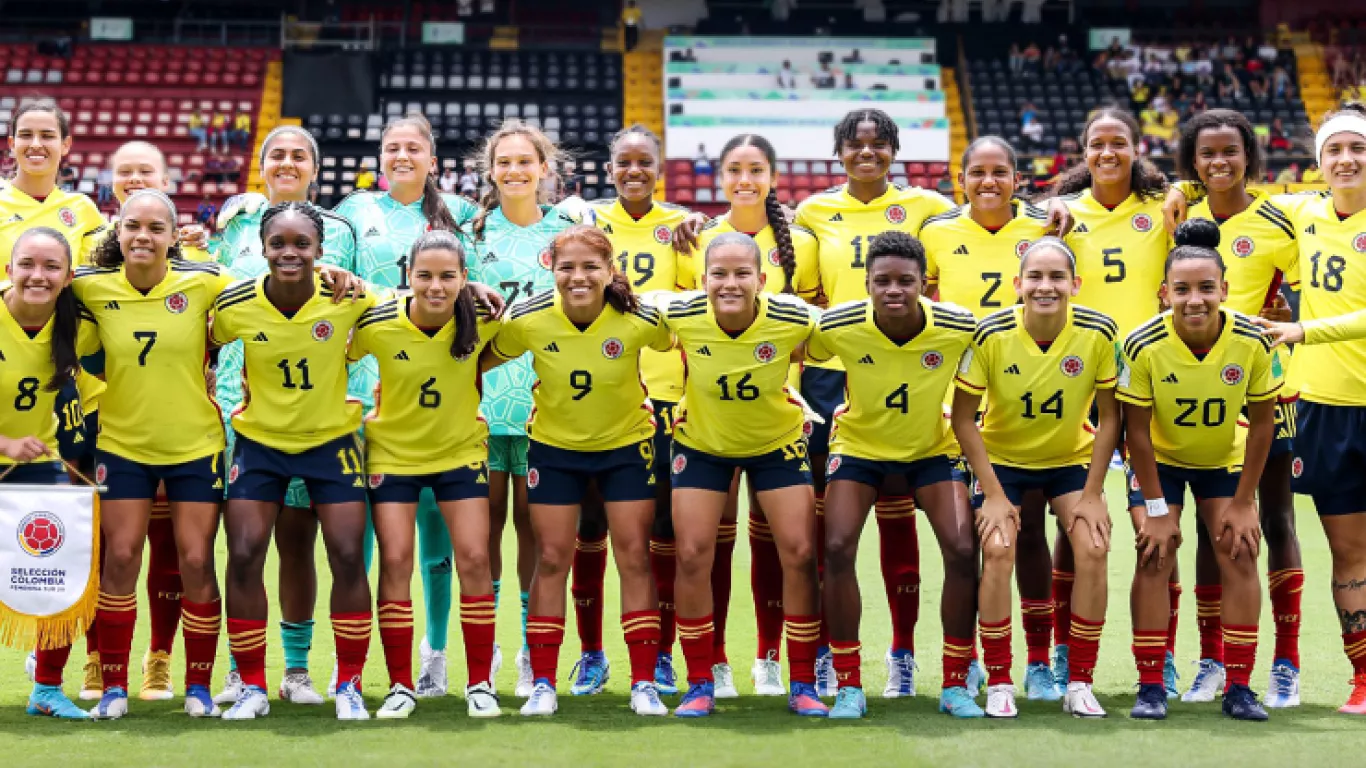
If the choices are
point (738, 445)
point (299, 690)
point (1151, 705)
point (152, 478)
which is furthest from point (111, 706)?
point (1151, 705)

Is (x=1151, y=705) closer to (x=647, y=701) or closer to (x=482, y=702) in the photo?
(x=647, y=701)

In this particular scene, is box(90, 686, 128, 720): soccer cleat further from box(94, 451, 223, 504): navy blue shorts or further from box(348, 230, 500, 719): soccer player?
box(348, 230, 500, 719): soccer player

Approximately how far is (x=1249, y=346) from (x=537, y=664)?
9.09 feet

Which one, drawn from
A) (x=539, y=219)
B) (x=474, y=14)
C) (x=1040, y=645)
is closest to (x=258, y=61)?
(x=474, y=14)

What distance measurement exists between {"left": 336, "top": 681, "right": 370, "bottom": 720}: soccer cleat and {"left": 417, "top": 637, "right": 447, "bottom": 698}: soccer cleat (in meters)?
0.59

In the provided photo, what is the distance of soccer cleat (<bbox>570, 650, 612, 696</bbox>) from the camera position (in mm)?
5816

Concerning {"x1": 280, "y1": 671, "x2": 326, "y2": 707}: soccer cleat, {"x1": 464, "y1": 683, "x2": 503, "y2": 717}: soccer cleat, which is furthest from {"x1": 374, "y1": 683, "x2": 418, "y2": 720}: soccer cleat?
{"x1": 280, "y1": 671, "x2": 326, "y2": 707}: soccer cleat

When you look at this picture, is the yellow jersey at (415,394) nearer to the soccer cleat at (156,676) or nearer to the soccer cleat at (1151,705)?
the soccer cleat at (156,676)

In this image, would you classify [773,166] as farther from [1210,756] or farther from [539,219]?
[1210,756]

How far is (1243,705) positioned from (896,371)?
165cm

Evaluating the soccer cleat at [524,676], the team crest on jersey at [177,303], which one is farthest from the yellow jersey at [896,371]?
the team crest on jersey at [177,303]

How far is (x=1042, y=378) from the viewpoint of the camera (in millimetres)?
5328

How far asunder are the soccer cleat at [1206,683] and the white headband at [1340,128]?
77.9 inches

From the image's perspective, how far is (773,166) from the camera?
243 inches
